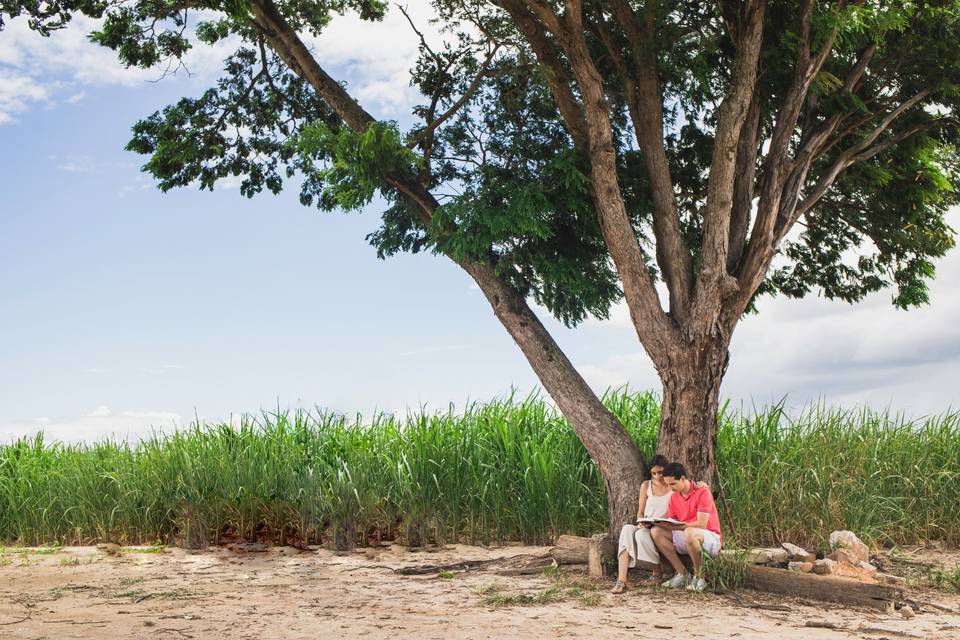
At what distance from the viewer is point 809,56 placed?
34.0 feet

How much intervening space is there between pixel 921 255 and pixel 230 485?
10043 mm

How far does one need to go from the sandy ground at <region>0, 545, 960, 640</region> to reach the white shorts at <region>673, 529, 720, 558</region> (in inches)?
17.5

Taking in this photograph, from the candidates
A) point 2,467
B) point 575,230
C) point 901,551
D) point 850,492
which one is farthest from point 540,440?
point 2,467

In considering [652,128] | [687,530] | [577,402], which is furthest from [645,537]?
[652,128]

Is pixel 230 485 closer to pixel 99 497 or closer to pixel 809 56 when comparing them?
pixel 99 497

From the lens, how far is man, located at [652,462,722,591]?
27.0 feet

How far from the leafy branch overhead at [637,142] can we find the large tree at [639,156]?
0.10ft

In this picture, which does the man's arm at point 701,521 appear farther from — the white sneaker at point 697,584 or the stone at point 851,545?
the stone at point 851,545

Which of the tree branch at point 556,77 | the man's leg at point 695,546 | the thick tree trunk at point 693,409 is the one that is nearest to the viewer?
the man's leg at point 695,546

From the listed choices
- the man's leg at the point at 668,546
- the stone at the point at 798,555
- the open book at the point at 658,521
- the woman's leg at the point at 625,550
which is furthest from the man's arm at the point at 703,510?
the stone at the point at 798,555

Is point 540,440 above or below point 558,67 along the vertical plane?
below

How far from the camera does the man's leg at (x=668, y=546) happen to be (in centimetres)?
842

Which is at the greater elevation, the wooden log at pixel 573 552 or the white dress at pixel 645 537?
the white dress at pixel 645 537

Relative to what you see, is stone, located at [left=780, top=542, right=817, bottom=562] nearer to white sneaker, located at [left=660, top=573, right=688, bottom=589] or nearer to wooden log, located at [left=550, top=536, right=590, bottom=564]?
white sneaker, located at [left=660, top=573, right=688, bottom=589]
